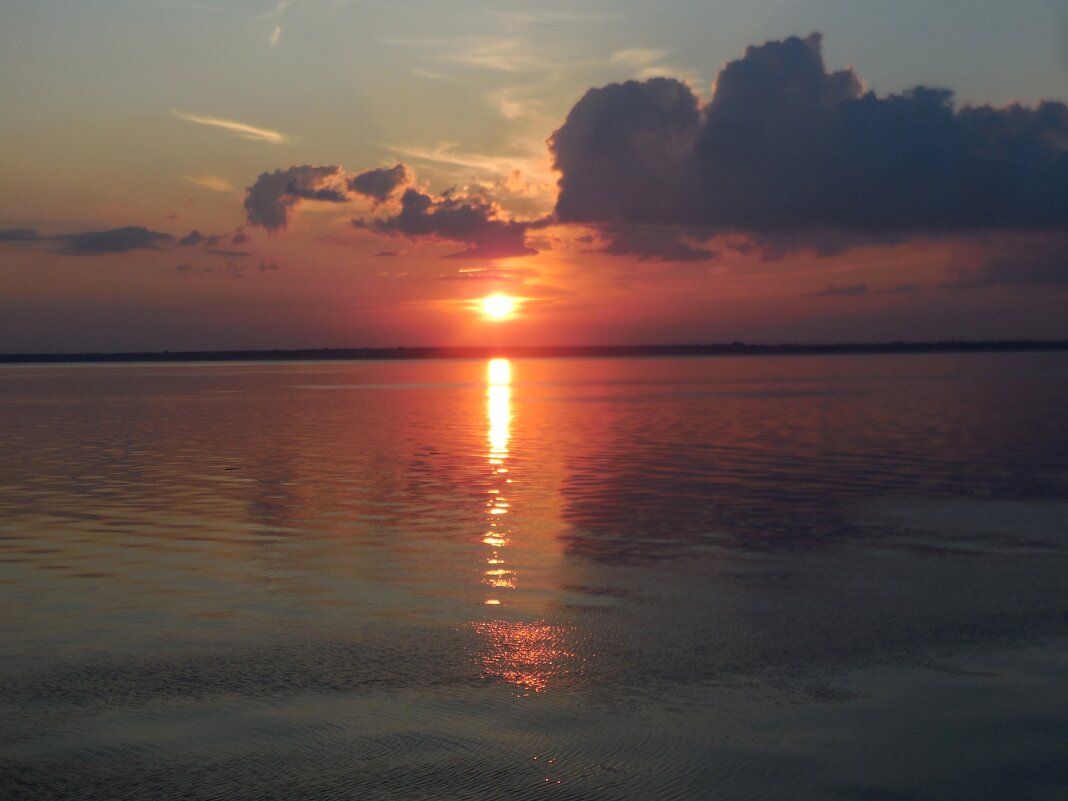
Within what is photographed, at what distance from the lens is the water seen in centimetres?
794

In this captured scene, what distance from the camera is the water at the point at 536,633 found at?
26.0 feet

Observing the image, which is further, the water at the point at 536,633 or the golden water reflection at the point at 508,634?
the golden water reflection at the point at 508,634

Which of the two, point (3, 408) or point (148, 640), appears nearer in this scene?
point (148, 640)

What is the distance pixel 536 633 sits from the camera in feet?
38.6

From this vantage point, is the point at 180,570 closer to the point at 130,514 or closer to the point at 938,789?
the point at 130,514

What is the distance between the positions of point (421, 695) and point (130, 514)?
13331 mm

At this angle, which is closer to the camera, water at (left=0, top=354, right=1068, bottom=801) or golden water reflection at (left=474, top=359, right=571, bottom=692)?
water at (left=0, top=354, right=1068, bottom=801)

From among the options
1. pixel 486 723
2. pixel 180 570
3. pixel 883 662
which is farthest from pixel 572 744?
pixel 180 570

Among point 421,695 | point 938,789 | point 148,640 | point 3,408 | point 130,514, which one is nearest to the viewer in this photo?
point 938,789

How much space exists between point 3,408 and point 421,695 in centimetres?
6290

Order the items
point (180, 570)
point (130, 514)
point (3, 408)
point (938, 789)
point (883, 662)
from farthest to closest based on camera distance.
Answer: point (3, 408), point (130, 514), point (180, 570), point (883, 662), point (938, 789)

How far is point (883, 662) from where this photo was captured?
415 inches

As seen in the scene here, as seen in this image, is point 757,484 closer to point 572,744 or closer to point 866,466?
point 866,466

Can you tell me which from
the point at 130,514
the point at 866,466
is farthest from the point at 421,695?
the point at 866,466
